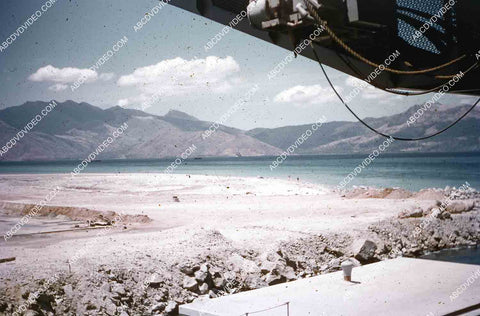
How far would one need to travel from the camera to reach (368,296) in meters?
7.98

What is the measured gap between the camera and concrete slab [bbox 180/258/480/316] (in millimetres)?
7207

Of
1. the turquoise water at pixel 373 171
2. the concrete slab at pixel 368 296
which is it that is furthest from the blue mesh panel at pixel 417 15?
the turquoise water at pixel 373 171

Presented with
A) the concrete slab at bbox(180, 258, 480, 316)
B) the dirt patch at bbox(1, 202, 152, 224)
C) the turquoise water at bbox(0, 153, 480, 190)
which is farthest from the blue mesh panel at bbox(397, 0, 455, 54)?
the turquoise water at bbox(0, 153, 480, 190)

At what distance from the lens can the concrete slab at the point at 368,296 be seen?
7.21 m

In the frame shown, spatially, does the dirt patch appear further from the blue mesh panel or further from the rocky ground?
the blue mesh panel

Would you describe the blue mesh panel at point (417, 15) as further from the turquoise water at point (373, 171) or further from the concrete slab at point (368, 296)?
the turquoise water at point (373, 171)

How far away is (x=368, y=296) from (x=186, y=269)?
4.47m

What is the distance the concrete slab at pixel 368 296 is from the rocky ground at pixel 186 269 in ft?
3.28

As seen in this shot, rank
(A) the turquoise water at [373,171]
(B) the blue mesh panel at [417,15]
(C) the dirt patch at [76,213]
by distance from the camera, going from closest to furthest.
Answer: (B) the blue mesh panel at [417,15] < (C) the dirt patch at [76,213] < (A) the turquoise water at [373,171]

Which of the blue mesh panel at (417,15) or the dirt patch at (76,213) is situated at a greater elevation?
the blue mesh panel at (417,15)

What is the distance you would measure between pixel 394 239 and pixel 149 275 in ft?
30.1

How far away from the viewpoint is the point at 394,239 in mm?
13914

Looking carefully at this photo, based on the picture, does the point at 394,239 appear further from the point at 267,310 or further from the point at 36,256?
the point at 36,256

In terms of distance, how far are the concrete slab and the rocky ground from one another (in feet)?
3.28
